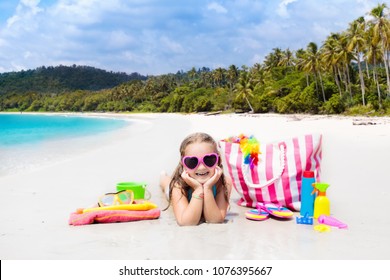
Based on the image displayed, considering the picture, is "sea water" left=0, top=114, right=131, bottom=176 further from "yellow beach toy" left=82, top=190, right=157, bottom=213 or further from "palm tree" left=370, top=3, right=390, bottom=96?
"palm tree" left=370, top=3, right=390, bottom=96

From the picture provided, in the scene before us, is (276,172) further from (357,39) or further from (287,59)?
(287,59)

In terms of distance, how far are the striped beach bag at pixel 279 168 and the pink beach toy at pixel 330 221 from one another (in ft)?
1.56

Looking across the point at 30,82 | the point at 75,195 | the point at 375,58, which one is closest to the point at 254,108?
the point at 375,58

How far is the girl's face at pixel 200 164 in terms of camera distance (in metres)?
4.31

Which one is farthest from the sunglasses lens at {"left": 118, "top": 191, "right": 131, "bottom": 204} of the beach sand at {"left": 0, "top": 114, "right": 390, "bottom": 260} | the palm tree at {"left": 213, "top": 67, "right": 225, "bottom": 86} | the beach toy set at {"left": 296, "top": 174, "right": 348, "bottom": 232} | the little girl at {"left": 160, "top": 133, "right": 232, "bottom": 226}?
the palm tree at {"left": 213, "top": 67, "right": 225, "bottom": 86}

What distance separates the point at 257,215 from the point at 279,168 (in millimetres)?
637

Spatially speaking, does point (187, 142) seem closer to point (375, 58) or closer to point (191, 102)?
point (375, 58)

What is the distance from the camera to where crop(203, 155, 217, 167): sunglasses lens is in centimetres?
429

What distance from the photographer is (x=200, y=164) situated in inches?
169

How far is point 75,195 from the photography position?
6.56 m

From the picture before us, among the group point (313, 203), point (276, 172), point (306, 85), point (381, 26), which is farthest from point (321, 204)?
point (306, 85)

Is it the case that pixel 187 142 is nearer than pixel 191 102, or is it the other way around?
pixel 187 142

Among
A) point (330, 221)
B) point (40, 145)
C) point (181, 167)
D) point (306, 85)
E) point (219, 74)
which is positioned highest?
point (219, 74)
